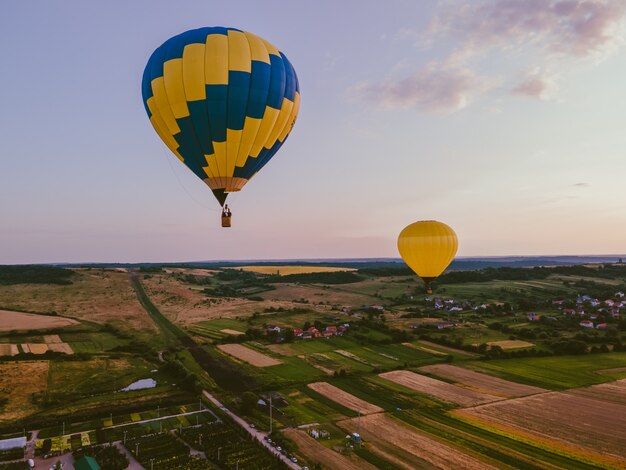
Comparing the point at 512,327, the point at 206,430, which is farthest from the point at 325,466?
the point at 512,327

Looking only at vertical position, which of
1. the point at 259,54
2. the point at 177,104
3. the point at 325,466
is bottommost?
the point at 325,466

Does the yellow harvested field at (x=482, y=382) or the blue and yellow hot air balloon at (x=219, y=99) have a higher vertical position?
the blue and yellow hot air balloon at (x=219, y=99)

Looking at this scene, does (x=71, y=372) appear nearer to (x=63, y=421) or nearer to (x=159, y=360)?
(x=159, y=360)

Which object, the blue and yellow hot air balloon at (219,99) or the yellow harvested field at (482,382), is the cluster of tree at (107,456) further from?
the yellow harvested field at (482,382)

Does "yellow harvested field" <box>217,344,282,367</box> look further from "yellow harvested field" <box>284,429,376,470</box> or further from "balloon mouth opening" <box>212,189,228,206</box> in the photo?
"balloon mouth opening" <box>212,189,228,206</box>

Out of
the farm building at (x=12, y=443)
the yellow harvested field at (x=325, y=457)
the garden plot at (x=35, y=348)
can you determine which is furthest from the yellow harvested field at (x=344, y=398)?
the garden plot at (x=35, y=348)

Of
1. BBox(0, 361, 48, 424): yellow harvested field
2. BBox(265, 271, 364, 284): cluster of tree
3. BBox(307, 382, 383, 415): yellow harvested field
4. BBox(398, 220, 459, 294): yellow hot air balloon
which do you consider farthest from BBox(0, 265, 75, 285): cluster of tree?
BBox(398, 220, 459, 294): yellow hot air balloon
